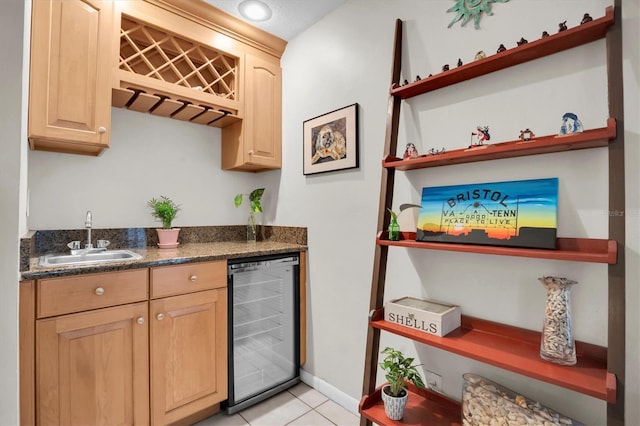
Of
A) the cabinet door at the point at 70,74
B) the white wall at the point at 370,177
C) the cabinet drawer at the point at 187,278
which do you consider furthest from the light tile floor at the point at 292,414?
the cabinet door at the point at 70,74

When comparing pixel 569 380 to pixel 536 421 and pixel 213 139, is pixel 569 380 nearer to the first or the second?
pixel 536 421

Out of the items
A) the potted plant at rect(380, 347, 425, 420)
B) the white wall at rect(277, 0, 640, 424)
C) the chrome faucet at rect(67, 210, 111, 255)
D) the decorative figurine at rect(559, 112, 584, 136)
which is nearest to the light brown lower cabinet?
the chrome faucet at rect(67, 210, 111, 255)

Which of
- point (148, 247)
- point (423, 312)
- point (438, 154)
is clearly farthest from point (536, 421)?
point (148, 247)

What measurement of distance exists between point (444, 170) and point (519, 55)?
53 cm

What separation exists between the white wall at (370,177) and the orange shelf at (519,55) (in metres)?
0.04

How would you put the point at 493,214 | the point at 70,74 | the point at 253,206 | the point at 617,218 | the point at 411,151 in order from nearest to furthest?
the point at 617,218, the point at 493,214, the point at 411,151, the point at 70,74, the point at 253,206

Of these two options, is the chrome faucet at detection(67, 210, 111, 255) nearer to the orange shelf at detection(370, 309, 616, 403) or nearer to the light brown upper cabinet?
the light brown upper cabinet

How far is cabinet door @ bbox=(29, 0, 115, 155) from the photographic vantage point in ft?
4.94

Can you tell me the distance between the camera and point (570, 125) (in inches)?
40.8

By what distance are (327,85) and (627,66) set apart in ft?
4.95

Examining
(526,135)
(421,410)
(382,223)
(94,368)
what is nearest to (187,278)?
(94,368)

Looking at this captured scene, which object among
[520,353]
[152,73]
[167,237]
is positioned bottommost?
[520,353]

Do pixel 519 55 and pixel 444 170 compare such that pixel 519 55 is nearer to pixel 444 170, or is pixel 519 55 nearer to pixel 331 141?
pixel 444 170

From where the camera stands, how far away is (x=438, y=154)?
4.37 feet
